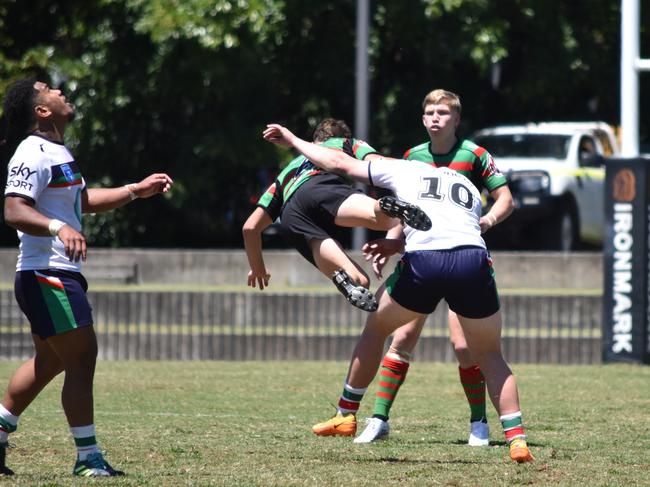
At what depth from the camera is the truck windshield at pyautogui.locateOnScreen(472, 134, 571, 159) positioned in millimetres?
20406

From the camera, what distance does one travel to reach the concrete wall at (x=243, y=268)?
1734 centimetres

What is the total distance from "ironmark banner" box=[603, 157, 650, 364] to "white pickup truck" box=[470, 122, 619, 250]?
615cm

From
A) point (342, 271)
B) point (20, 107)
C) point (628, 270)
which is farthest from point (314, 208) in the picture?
point (628, 270)

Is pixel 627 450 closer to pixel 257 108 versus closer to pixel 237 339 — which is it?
pixel 237 339

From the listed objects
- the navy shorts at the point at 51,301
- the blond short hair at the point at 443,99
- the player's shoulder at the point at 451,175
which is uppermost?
the blond short hair at the point at 443,99

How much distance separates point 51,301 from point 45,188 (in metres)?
0.50

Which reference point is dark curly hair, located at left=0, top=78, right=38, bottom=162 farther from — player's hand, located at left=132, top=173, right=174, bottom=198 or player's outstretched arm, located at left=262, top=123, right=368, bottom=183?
player's outstretched arm, located at left=262, top=123, right=368, bottom=183

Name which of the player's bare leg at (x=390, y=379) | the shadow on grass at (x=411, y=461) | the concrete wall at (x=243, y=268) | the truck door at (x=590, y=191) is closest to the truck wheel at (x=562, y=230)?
the truck door at (x=590, y=191)

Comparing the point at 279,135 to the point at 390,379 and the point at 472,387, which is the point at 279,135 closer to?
the point at 390,379

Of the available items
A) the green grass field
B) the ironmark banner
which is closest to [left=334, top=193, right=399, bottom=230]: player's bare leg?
the green grass field

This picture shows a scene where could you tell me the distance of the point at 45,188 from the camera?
6.21 meters

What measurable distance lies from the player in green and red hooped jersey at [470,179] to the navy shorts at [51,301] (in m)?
1.84

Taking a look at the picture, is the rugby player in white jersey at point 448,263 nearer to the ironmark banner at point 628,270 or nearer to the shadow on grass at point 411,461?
the shadow on grass at point 411,461

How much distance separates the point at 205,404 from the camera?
32.1 ft
